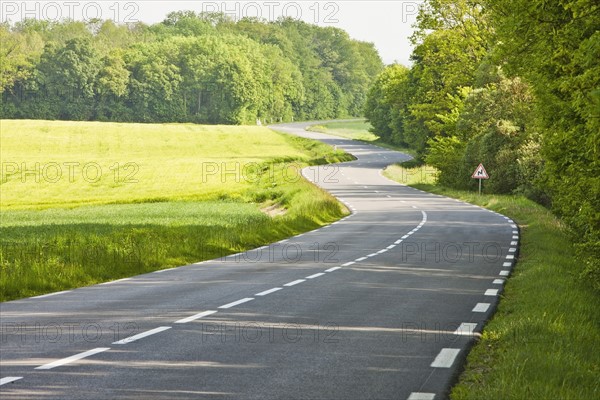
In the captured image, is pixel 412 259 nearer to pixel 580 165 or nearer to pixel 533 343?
pixel 580 165

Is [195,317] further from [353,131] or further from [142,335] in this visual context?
[353,131]

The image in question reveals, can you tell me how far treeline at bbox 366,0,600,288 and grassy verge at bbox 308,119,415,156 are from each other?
47611 mm

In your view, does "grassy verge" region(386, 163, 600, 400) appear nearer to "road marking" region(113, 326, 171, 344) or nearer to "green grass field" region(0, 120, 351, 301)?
"road marking" region(113, 326, 171, 344)

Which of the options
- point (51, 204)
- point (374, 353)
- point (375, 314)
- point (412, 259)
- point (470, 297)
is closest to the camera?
point (374, 353)

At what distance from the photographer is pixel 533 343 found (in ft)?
30.8

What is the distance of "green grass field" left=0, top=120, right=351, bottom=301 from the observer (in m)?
18.3

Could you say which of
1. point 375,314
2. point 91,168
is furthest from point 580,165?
point 91,168

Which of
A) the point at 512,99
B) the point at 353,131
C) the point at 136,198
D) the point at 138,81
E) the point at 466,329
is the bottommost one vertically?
the point at 136,198

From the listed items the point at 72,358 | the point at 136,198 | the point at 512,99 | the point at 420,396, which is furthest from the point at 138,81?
the point at 420,396

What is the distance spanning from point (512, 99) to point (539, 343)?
45.7m

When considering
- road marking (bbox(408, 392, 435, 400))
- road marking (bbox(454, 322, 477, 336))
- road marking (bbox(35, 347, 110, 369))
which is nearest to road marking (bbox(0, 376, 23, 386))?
road marking (bbox(35, 347, 110, 369))

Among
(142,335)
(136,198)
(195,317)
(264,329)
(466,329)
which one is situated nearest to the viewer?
(142,335)

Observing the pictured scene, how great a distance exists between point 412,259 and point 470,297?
6854 millimetres

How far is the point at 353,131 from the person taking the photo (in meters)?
163
